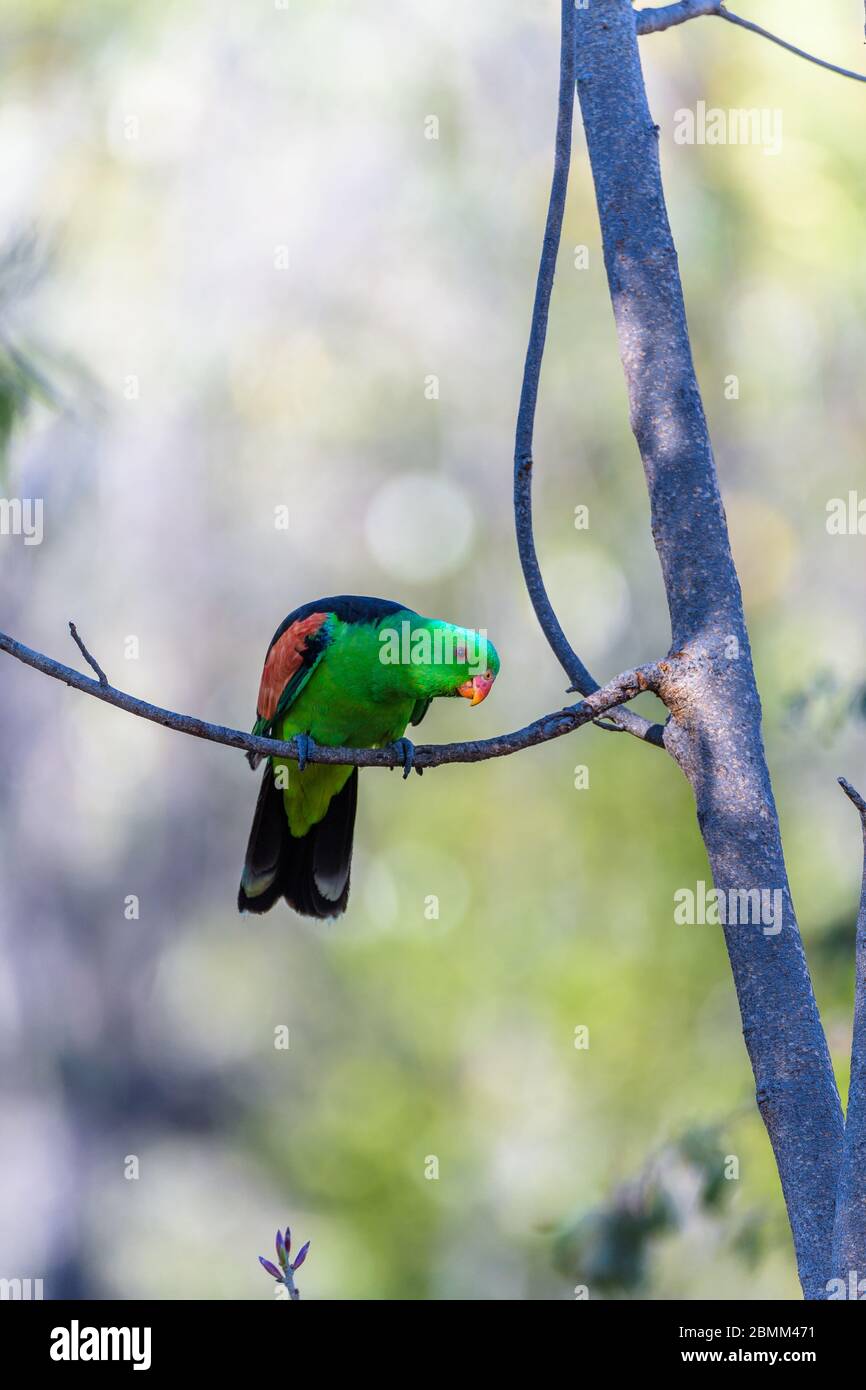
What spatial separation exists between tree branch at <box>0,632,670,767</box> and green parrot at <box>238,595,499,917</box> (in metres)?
1.23

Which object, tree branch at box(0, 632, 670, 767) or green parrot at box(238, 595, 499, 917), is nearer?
tree branch at box(0, 632, 670, 767)

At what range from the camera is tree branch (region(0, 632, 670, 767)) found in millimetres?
3068

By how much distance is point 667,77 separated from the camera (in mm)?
14219

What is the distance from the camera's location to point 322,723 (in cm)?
527

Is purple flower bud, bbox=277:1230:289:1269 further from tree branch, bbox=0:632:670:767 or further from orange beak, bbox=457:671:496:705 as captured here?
orange beak, bbox=457:671:496:705

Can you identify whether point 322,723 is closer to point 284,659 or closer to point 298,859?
point 284,659

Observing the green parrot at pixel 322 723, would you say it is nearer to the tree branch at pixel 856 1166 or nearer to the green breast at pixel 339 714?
the green breast at pixel 339 714

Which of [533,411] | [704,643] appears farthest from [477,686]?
[704,643]

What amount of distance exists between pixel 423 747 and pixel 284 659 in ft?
5.27

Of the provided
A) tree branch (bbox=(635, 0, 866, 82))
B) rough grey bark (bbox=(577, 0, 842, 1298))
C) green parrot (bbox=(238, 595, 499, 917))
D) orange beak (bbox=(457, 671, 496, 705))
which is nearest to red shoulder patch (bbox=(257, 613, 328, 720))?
green parrot (bbox=(238, 595, 499, 917))
